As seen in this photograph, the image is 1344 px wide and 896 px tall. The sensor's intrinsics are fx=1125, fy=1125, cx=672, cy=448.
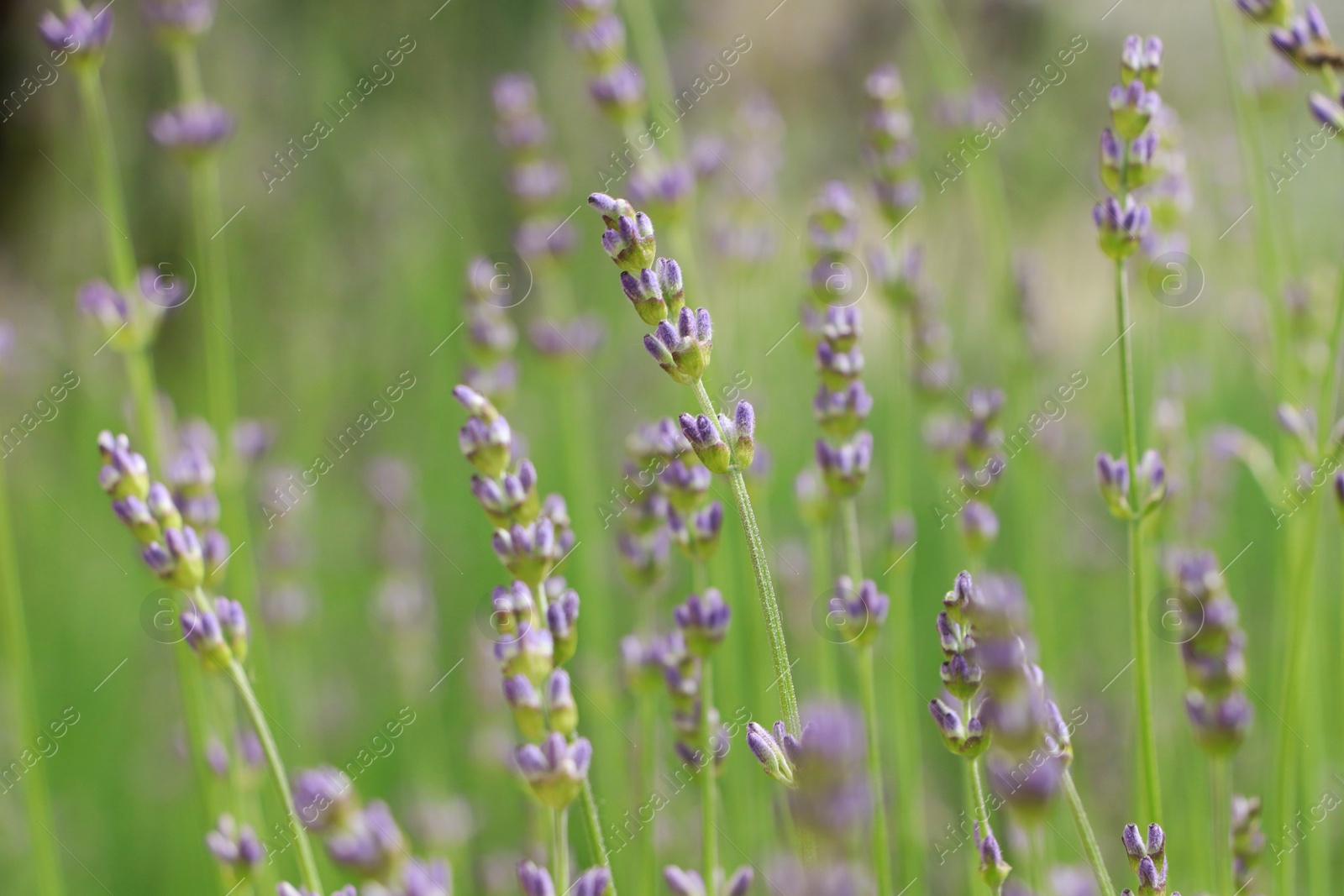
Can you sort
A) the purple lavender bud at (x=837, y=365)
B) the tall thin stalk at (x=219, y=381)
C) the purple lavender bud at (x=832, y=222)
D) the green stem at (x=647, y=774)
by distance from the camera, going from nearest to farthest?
1. the purple lavender bud at (x=837, y=365)
2. the green stem at (x=647, y=774)
3. the purple lavender bud at (x=832, y=222)
4. the tall thin stalk at (x=219, y=381)

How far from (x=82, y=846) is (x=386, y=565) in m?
1.05

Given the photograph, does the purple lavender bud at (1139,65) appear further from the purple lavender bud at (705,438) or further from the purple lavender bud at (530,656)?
the purple lavender bud at (530,656)

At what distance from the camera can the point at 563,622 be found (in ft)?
3.32

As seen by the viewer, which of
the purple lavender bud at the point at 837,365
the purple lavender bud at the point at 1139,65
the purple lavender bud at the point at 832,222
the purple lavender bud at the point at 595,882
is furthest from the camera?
the purple lavender bud at the point at 832,222

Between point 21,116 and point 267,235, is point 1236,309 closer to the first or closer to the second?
point 267,235

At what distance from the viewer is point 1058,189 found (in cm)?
418

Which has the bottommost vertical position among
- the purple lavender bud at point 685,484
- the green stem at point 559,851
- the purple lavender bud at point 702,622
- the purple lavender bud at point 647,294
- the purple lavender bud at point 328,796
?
the green stem at point 559,851

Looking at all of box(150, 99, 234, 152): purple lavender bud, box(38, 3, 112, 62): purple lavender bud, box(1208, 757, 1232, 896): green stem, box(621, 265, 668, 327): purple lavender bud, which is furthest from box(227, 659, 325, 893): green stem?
box(150, 99, 234, 152): purple lavender bud

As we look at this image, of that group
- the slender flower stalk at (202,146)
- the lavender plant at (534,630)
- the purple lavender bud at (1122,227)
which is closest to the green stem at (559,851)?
the lavender plant at (534,630)

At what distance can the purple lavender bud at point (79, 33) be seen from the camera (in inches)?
68.3

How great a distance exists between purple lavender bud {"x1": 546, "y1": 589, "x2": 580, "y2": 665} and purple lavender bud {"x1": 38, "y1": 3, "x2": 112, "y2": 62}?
130 cm

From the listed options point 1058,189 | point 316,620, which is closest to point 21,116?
point 316,620

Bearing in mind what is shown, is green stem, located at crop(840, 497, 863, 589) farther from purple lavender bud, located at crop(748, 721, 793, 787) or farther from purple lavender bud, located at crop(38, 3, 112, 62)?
purple lavender bud, located at crop(38, 3, 112, 62)

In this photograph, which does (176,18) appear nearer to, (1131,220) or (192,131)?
(192,131)
